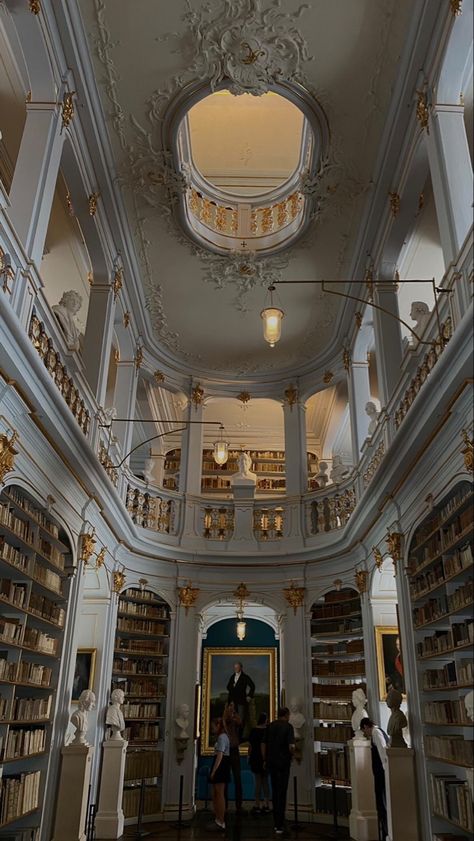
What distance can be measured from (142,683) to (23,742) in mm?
4214

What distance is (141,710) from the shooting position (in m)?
9.99

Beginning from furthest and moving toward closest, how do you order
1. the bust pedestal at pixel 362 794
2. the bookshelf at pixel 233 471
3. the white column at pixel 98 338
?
1. the bookshelf at pixel 233 471
2. the white column at pixel 98 338
3. the bust pedestal at pixel 362 794

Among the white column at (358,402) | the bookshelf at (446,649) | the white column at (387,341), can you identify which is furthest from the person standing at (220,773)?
the white column at (387,341)

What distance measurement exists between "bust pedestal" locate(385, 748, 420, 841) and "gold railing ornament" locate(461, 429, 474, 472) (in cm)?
336

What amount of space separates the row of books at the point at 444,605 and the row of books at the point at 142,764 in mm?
4920

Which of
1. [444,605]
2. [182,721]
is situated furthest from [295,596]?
[444,605]

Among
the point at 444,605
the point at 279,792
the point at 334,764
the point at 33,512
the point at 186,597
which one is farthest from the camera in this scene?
the point at 186,597

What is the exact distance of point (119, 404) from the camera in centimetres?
1038

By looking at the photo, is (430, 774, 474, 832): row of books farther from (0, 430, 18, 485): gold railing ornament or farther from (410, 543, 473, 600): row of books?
(0, 430, 18, 485): gold railing ornament

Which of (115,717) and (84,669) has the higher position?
(84,669)

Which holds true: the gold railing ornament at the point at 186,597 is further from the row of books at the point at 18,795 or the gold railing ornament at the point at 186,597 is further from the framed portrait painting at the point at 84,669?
the row of books at the point at 18,795

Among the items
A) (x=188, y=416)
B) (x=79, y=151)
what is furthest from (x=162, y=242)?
(x=188, y=416)

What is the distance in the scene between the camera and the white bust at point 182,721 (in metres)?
9.90

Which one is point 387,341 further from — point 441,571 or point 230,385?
point 230,385
